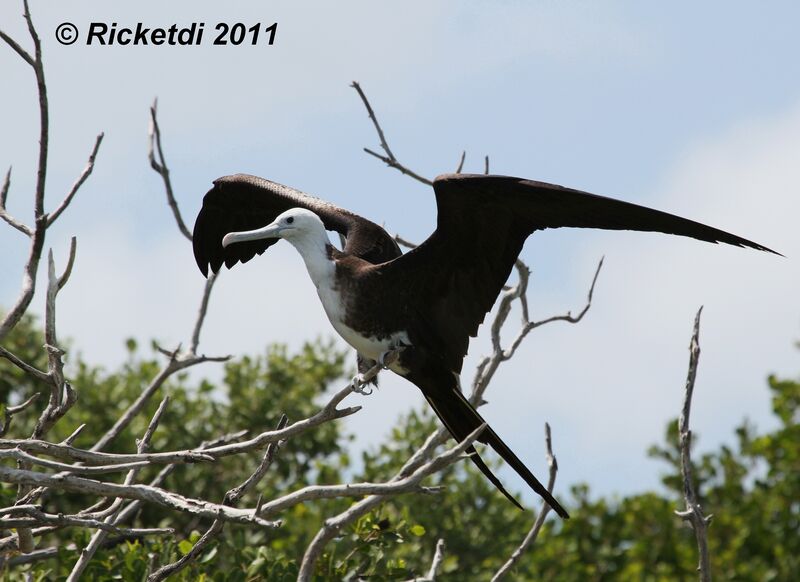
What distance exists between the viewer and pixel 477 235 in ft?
13.3

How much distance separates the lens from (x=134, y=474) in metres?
3.50

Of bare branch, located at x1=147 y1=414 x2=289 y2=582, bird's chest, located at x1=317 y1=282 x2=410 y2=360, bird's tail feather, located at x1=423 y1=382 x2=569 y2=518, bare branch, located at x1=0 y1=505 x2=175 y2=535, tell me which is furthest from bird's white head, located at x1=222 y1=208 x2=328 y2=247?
bare branch, located at x1=0 y1=505 x2=175 y2=535

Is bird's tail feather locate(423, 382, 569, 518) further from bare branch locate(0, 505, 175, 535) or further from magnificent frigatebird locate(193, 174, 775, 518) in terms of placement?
bare branch locate(0, 505, 175, 535)

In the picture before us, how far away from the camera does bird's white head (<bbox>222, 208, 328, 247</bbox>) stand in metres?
4.21

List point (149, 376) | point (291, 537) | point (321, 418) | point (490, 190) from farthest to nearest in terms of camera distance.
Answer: point (149, 376) < point (291, 537) < point (490, 190) < point (321, 418)

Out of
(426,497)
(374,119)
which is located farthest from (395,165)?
(426,497)

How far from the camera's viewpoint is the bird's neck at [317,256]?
13.5 ft

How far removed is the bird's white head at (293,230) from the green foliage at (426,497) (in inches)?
45.0

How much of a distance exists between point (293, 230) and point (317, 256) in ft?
0.46

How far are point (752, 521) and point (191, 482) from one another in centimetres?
383

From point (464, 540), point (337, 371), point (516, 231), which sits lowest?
point (516, 231)

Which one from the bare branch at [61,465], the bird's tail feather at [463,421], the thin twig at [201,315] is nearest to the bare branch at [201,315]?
the thin twig at [201,315]

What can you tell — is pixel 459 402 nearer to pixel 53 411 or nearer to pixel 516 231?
pixel 516 231

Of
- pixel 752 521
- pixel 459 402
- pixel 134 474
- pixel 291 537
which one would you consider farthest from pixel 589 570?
pixel 134 474
